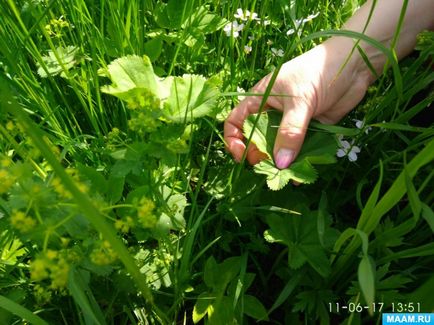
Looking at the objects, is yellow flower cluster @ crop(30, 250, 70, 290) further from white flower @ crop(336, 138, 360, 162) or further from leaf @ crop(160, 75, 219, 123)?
white flower @ crop(336, 138, 360, 162)

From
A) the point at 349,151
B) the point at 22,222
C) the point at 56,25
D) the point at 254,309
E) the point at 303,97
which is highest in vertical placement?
the point at 56,25

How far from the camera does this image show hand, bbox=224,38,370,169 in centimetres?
124

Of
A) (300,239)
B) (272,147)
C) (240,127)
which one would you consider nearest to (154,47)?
(240,127)

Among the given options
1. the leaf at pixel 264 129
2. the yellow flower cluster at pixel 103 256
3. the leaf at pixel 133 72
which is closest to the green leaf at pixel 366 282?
the yellow flower cluster at pixel 103 256

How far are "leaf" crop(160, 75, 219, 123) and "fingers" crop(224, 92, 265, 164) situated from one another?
0.18 meters

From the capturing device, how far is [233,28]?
1.53 metres

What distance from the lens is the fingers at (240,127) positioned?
133 centimetres

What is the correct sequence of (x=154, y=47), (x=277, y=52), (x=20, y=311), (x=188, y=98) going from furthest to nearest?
1. (x=277, y=52)
2. (x=154, y=47)
3. (x=188, y=98)
4. (x=20, y=311)

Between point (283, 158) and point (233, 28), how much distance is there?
1.84ft

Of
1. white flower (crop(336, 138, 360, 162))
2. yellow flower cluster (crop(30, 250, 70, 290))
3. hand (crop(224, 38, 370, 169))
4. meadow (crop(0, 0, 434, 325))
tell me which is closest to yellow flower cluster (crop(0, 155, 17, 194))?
meadow (crop(0, 0, 434, 325))

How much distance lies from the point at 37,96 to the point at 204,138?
0.54 m

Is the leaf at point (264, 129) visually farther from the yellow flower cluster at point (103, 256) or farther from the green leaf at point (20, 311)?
the green leaf at point (20, 311)

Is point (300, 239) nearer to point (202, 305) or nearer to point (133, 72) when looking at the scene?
point (202, 305)

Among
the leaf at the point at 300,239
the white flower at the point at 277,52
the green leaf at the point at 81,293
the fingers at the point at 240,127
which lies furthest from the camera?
the white flower at the point at 277,52
